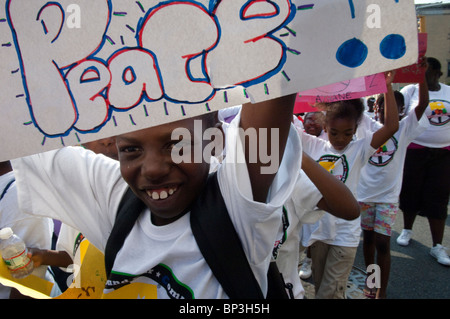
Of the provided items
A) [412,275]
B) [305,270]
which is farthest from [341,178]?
[412,275]

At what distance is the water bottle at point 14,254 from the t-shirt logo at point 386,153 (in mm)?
2727

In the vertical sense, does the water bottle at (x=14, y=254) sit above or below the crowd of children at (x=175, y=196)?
below

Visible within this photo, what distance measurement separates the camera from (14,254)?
4.71ft

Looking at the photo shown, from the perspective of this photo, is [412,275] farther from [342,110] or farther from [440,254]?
[342,110]

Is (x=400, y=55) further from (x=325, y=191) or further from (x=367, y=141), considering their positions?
(x=367, y=141)

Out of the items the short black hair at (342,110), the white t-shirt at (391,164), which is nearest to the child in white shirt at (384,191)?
the white t-shirt at (391,164)

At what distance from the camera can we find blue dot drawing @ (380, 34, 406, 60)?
68cm

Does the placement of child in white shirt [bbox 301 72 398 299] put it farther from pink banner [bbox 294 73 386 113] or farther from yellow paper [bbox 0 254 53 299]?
yellow paper [bbox 0 254 53 299]

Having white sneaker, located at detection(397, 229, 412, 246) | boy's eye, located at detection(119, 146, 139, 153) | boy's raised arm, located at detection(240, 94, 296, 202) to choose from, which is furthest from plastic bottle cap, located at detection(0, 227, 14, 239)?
white sneaker, located at detection(397, 229, 412, 246)

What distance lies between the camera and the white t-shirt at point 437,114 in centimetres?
362

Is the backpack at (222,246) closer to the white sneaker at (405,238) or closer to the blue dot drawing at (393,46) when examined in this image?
the blue dot drawing at (393,46)

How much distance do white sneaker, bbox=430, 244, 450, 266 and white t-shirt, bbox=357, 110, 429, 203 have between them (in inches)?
40.6

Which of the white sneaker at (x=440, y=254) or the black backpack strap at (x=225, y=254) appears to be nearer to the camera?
the black backpack strap at (x=225, y=254)

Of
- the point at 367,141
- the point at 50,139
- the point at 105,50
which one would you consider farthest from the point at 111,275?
the point at 367,141
